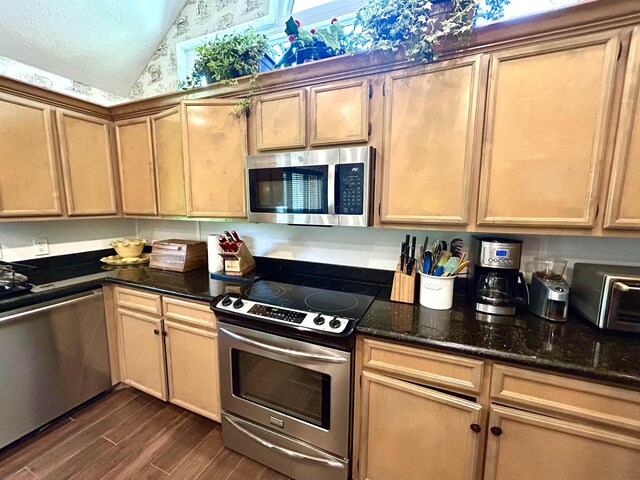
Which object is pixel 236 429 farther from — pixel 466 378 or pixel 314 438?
pixel 466 378

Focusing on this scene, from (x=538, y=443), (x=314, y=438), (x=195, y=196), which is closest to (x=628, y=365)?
(x=538, y=443)

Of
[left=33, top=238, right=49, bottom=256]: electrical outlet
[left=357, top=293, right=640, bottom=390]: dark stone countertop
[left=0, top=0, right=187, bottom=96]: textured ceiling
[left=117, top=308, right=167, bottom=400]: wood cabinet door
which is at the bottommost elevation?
[left=117, top=308, right=167, bottom=400]: wood cabinet door

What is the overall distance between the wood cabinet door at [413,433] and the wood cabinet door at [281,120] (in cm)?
130

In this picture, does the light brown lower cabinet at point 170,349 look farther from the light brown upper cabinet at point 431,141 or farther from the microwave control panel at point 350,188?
the light brown upper cabinet at point 431,141

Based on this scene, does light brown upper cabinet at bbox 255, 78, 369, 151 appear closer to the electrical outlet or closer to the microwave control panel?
the microwave control panel

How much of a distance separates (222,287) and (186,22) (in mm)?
2222

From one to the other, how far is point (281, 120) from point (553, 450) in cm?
192

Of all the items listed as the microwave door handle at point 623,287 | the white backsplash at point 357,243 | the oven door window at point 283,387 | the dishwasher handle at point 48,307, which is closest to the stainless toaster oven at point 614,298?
the microwave door handle at point 623,287

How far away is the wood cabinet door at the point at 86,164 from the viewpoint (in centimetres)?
196

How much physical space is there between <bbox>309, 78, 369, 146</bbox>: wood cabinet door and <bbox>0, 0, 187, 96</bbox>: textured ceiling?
5.71 ft

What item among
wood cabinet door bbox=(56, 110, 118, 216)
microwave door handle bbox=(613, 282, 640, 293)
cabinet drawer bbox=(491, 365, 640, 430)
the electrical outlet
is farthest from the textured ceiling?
microwave door handle bbox=(613, 282, 640, 293)

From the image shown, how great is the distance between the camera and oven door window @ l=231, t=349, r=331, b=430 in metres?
1.36

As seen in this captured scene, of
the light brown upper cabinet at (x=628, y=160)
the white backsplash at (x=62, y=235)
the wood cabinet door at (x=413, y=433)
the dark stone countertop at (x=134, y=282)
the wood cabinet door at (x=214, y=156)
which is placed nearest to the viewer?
Answer: the light brown upper cabinet at (x=628, y=160)

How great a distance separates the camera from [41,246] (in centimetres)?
212
